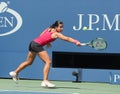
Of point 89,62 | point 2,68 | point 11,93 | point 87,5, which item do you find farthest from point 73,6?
point 11,93

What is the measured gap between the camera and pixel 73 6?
1289 cm

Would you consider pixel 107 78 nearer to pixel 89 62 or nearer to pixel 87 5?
pixel 89 62

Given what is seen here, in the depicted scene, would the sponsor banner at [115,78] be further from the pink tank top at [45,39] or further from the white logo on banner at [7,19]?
the white logo on banner at [7,19]

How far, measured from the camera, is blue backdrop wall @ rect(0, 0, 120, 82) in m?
12.7

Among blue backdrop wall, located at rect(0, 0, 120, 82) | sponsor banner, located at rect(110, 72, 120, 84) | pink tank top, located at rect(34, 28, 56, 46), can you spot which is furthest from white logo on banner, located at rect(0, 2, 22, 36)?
sponsor banner, located at rect(110, 72, 120, 84)

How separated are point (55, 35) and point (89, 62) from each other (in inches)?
109

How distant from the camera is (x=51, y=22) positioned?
513 inches

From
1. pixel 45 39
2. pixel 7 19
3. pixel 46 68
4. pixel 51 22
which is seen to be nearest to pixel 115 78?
pixel 51 22

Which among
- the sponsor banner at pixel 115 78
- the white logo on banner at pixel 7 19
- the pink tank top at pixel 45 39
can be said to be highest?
the white logo on banner at pixel 7 19

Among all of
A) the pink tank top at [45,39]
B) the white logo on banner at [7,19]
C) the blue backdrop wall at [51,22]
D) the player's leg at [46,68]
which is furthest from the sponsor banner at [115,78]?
the white logo on banner at [7,19]

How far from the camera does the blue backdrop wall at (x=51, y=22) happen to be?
12.7 metres

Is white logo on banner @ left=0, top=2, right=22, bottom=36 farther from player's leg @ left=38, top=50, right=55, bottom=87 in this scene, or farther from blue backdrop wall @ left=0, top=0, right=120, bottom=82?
player's leg @ left=38, top=50, right=55, bottom=87

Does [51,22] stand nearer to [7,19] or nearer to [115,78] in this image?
[7,19]

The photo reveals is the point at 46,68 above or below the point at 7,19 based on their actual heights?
below
